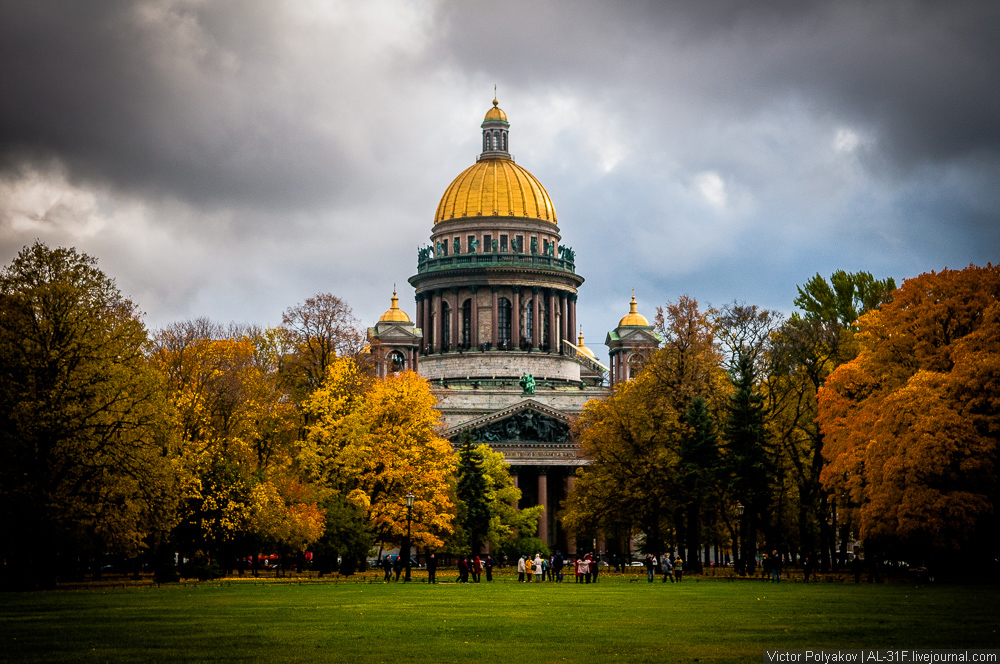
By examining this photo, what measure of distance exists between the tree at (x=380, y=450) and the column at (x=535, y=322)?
7080 cm

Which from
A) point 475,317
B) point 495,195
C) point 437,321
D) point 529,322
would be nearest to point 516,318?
point 529,322

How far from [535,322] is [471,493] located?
2567 inches

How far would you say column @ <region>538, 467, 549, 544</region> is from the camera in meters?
118

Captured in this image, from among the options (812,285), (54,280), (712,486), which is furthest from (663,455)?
(54,280)

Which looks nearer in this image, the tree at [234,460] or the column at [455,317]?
the tree at [234,460]

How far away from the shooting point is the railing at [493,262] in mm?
145375

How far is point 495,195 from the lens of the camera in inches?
5817

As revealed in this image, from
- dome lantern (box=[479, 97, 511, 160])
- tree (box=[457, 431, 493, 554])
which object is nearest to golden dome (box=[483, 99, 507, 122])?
dome lantern (box=[479, 97, 511, 160])

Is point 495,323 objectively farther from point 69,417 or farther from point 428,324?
point 69,417

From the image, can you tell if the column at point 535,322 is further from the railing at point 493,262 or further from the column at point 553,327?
the railing at point 493,262

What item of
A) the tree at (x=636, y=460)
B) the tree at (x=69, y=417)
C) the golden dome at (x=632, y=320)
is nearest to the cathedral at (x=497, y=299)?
the golden dome at (x=632, y=320)

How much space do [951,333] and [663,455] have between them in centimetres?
1778

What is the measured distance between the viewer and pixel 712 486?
69.3 meters

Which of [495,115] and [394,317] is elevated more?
[495,115]
